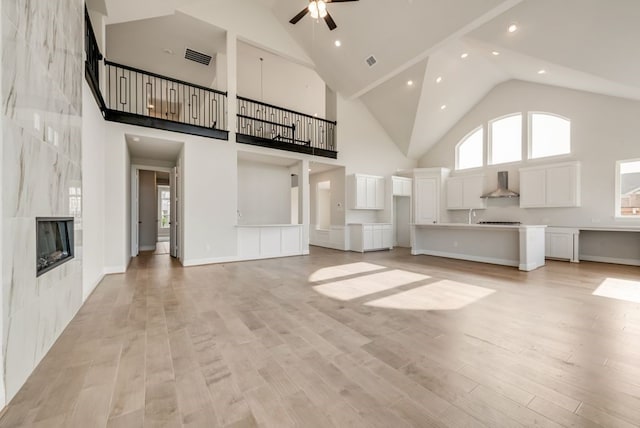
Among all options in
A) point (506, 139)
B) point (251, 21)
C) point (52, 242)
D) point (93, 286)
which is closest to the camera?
point (52, 242)

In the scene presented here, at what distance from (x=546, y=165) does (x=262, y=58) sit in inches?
336

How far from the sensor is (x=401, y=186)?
8.74m

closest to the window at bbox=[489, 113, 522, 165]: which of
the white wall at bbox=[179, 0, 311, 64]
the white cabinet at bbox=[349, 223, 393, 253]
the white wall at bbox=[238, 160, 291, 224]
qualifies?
the white cabinet at bbox=[349, 223, 393, 253]

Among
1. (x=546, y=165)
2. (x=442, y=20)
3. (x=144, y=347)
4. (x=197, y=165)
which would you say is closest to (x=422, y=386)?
(x=144, y=347)

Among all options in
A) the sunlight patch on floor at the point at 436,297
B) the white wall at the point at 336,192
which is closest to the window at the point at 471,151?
the white wall at the point at 336,192

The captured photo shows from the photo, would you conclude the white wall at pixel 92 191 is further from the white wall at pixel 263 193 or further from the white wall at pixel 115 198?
the white wall at pixel 263 193

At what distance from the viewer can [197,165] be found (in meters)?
5.51

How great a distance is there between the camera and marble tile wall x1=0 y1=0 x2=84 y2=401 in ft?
4.93

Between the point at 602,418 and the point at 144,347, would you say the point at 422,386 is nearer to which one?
the point at 602,418

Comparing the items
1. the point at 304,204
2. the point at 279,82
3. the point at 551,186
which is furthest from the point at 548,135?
the point at 279,82

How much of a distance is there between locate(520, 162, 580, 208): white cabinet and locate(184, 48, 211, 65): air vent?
9238 millimetres

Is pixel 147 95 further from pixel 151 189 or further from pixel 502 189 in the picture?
pixel 502 189

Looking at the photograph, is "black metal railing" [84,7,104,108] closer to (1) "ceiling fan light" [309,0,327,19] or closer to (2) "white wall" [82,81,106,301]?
(2) "white wall" [82,81,106,301]

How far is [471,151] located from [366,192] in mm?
3931
